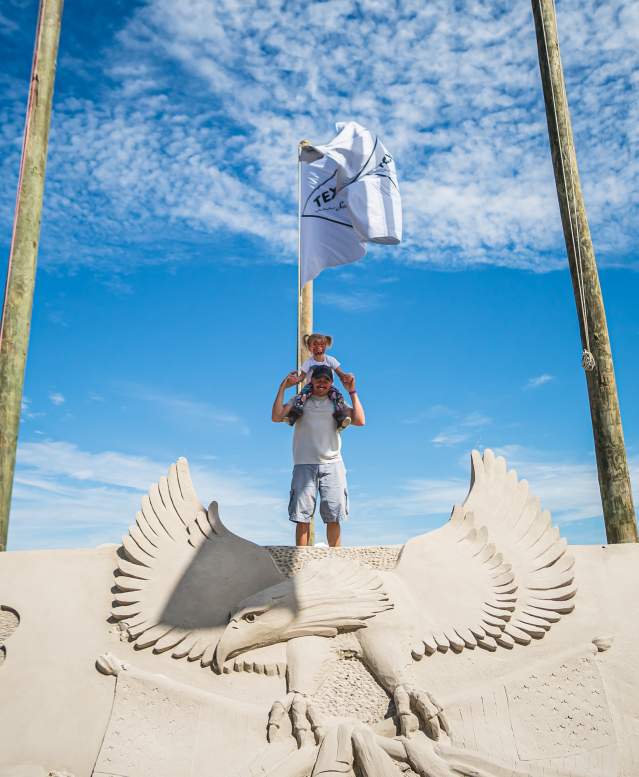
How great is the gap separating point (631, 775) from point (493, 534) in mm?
1097

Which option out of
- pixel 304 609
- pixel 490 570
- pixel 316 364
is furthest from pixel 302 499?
pixel 490 570

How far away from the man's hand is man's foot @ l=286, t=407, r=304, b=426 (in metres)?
0.32

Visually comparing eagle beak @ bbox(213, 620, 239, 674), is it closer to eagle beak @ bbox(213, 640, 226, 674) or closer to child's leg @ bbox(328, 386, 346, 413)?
eagle beak @ bbox(213, 640, 226, 674)

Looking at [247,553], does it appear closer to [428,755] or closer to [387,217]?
[428,755]

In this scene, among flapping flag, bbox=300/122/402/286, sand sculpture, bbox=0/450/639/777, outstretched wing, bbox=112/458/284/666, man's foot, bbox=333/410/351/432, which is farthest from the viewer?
flapping flag, bbox=300/122/402/286

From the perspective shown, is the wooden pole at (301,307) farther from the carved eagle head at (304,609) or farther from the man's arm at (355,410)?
the carved eagle head at (304,609)

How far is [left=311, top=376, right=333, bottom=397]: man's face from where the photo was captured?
150 inches

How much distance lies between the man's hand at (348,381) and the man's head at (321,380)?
0.09 m

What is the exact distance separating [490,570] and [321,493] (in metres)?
1.11

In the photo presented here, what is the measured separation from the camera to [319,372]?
3.82m

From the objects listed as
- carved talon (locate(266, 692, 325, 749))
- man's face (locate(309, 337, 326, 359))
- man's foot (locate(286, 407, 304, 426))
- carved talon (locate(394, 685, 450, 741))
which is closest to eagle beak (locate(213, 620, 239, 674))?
carved talon (locate(266, 692, 325, 749))

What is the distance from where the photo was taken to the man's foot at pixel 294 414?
3.77 m

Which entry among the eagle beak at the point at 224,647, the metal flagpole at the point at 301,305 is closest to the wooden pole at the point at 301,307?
the metal flagpole at the point at 301,305

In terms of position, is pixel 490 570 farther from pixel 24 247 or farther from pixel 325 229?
pixel 24 247
